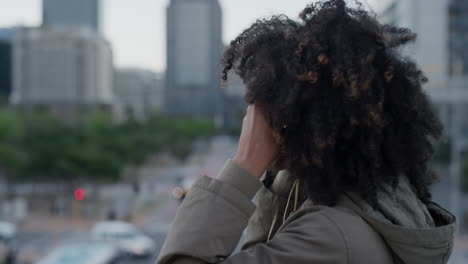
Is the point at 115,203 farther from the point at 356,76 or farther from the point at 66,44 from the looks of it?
the point at 66,44

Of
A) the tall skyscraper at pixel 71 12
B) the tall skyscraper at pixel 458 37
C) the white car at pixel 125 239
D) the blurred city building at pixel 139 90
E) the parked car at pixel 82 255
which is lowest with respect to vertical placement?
the white car at pixel 125 239

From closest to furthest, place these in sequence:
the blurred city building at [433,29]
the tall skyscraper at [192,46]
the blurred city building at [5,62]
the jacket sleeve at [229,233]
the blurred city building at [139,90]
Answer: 1. the jacket sleeve at [229,233]
2. the blurred city building at [433,29]
3. the tall skyscraper at [192,46]
4. the blurred city building at [5,62]
5. the blurred city building at [139,90]

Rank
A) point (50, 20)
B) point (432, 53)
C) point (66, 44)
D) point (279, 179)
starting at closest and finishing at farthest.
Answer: point (279, 179), point (432, 53), point (66, 44), point (50, 20)

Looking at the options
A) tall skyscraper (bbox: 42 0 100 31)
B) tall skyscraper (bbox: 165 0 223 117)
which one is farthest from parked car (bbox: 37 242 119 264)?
tall skyscraper (bbox: 42 0 100 31)

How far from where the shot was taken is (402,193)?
1.03 meters

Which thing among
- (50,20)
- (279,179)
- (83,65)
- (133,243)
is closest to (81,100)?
(83,65)

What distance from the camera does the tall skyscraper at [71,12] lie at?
71250mm

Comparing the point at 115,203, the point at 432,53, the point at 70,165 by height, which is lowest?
the point at 115,203

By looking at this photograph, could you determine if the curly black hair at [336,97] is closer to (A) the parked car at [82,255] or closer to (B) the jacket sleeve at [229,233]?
(B) the jacket sleeve at [229,233]

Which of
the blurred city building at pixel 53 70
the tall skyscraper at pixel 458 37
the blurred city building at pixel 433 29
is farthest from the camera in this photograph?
the blurred city building at pixel 53 70

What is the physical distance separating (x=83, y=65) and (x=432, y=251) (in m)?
58.8

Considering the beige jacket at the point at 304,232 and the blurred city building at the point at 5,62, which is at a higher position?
the blurred city building at the point at 5,62

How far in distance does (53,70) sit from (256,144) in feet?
188

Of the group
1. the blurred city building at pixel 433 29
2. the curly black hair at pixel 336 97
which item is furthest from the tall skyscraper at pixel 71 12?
the curly black hair at pixel 336 97
